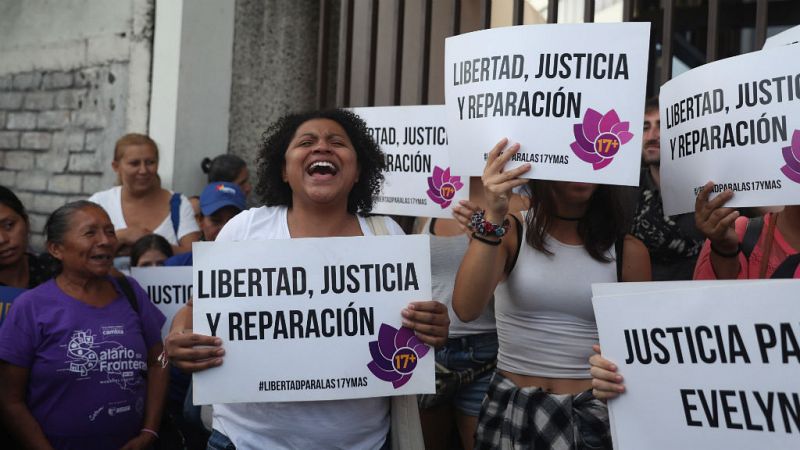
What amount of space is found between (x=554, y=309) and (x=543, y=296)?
6 cm

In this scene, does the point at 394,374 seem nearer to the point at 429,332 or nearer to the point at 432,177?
the point at 429,332

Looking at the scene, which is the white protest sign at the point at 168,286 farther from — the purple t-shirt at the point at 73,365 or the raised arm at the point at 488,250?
the raised arm at the point at 488,250

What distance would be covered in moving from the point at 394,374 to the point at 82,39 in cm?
514

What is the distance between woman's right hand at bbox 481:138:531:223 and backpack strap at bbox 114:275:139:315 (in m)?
1.70

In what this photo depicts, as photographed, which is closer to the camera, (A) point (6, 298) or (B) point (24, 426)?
(B) point (24, 426)

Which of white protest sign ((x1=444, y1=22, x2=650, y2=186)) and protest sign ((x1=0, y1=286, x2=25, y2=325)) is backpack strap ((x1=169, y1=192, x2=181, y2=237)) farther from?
white protest sign ((x1=444, y1=22, x2=650, y2=186))

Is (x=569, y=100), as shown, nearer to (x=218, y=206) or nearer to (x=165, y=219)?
(x=218, y=206)

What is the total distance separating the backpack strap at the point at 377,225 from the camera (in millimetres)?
2840

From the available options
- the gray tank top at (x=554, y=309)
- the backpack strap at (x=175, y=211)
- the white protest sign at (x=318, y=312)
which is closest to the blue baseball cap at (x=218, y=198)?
the backpack strap at (x=175, y=211)

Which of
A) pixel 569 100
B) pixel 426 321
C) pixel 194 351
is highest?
pixel 569 100

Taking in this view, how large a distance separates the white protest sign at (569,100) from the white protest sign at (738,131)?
0.23 m

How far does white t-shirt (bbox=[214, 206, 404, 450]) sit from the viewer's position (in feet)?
8.41

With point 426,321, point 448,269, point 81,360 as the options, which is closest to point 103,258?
point 81,360

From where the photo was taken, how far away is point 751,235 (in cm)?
274
